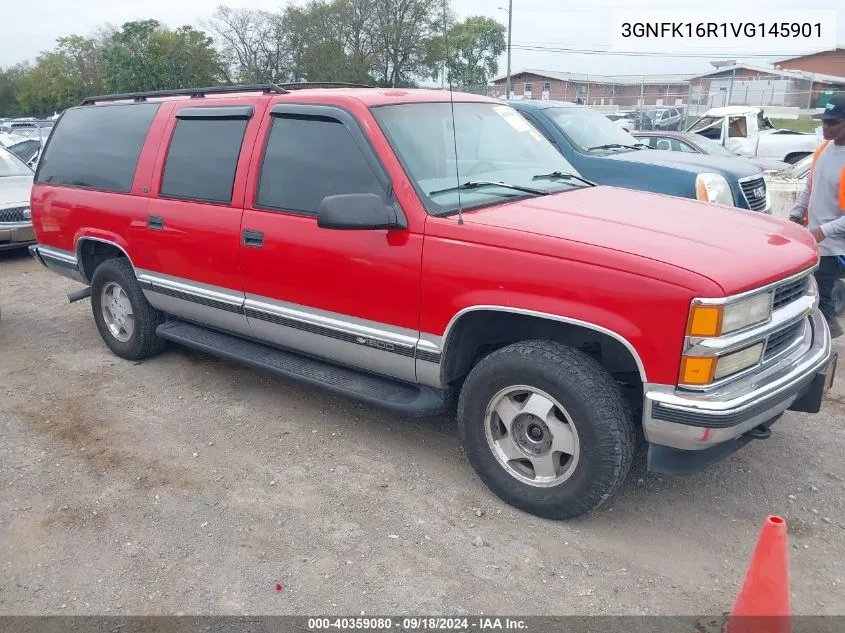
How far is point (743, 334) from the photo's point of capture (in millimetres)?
2910

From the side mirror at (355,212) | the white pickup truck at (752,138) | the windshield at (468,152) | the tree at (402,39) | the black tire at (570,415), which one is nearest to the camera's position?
the black tire at (570,415)

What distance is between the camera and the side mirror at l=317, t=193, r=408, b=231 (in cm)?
339

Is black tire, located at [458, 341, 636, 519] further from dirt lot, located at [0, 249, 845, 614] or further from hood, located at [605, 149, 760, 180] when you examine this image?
hood, located at [605, 149, 760, 180]

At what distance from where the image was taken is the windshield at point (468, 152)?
3.67 m

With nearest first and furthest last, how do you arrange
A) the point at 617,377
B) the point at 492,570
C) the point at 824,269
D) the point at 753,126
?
the point at 492,570 < the point at 617,377 < the point at 824,269 < the point at 753,126

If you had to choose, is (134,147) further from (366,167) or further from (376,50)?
(376,50)

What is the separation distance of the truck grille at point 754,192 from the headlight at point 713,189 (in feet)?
0.99

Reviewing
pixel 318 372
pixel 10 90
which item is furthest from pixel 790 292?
pixel 10 90

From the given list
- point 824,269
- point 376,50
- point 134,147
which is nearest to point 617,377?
point 824,269

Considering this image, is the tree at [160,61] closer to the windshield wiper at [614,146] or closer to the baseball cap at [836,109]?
the windshield wiper at [614,146]

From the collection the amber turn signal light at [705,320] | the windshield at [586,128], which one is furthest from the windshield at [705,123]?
the amber turn signal light at [705,320]

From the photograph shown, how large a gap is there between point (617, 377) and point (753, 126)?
16372 mm

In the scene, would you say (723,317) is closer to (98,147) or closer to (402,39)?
(98,147)

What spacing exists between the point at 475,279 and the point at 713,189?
14.4ft
